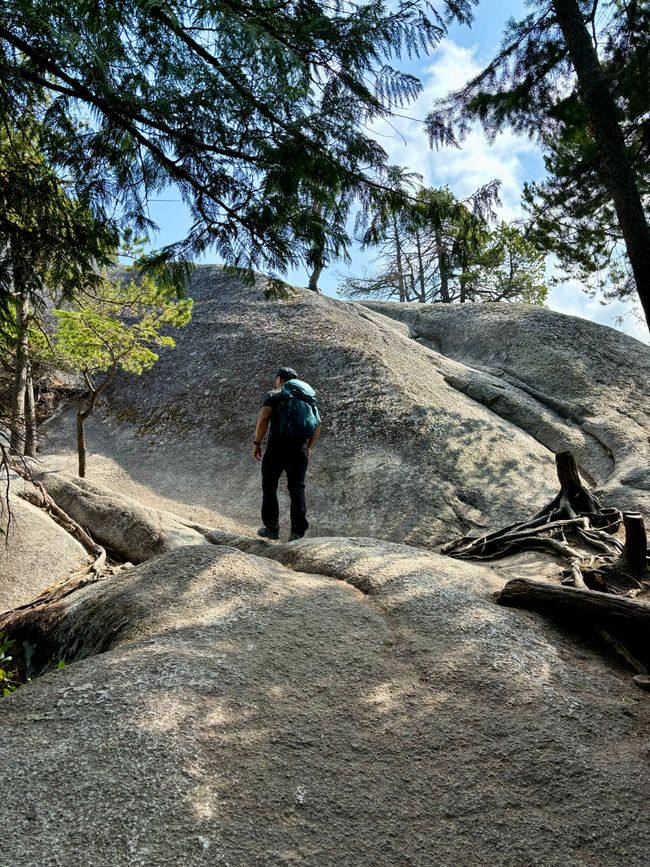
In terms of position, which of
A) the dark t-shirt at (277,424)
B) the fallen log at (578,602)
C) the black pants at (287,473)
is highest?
the dark t-shirt at (277,424)

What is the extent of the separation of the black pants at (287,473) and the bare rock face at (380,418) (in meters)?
1.84

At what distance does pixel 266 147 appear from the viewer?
4480 mm

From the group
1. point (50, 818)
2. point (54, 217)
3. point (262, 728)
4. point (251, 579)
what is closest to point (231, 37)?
point (54, 217)

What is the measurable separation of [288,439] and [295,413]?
323mm

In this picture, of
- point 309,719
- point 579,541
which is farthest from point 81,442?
point 309,719

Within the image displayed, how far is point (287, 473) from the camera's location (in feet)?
24.9

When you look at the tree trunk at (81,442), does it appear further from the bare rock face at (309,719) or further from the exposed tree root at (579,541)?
the exposed tree root at (579,541)

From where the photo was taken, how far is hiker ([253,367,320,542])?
7.41m

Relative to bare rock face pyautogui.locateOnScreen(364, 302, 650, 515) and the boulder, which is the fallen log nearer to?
the boulder

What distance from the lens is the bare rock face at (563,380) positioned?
1124cm

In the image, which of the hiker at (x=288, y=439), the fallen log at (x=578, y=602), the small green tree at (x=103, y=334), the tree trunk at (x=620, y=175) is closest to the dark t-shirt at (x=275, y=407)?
the hiker at (x=288, y=439)

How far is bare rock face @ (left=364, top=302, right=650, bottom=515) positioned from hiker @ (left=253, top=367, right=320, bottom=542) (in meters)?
4.44

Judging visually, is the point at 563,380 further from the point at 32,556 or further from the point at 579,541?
the point at 32,556

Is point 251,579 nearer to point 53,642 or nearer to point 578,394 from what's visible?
point 53,642
